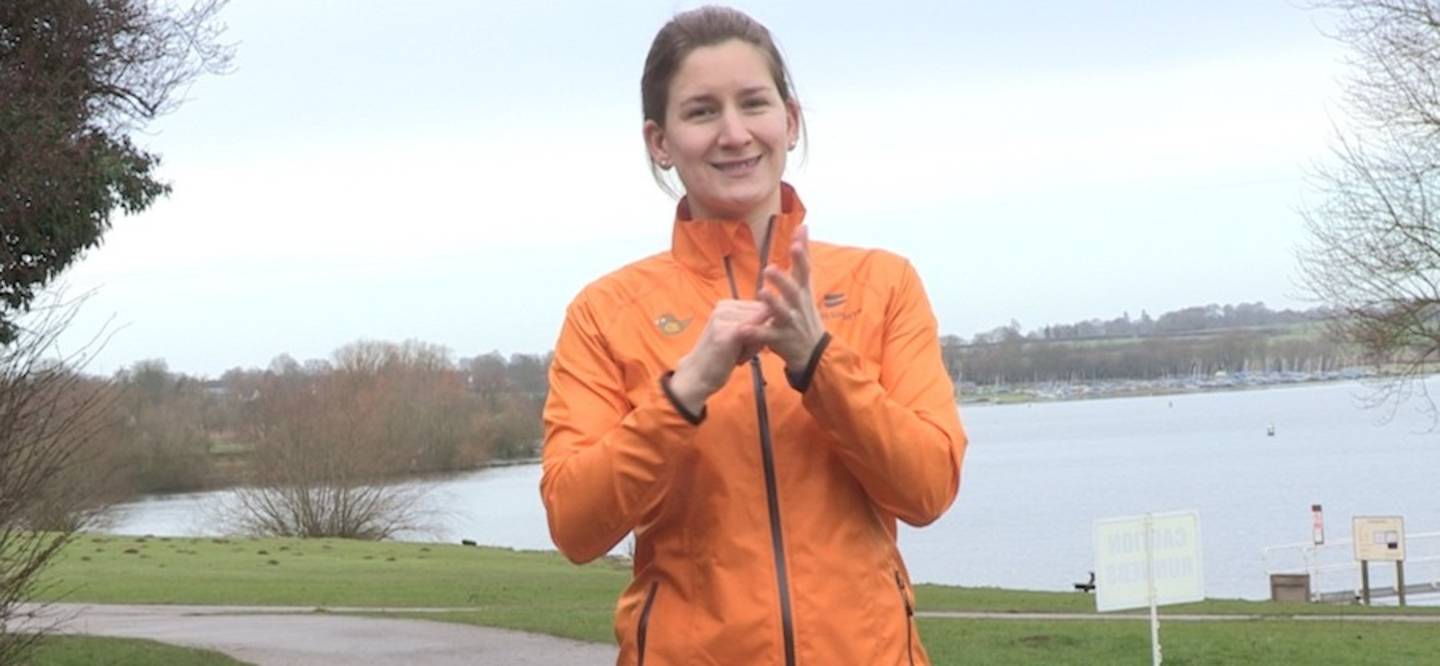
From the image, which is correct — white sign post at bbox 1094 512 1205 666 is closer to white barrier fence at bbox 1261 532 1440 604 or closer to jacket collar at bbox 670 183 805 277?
jacket collar at bbox 670 183 805 277

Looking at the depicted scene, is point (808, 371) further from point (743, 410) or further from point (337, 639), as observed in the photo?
point (337, 639)

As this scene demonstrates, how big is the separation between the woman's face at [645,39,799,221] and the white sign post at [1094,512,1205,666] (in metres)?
9.71

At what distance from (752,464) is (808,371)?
0.18 m

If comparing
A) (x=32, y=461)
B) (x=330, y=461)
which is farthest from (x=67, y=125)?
(x=330, y=461)

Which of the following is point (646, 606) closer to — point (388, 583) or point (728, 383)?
point (728, 383)

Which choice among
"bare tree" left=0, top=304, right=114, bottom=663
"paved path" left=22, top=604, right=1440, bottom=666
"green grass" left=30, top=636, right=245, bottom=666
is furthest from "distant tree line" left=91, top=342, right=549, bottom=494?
"bare tree" left=0, top=304, right=114, bottom=663

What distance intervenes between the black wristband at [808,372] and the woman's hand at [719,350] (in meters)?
0.05

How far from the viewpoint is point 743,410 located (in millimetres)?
2432

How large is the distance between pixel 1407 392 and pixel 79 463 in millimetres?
27655

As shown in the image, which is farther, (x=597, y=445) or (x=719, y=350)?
(x=597, y=445)

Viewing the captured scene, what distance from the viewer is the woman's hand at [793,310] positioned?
2275 mm

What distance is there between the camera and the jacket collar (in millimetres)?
2541

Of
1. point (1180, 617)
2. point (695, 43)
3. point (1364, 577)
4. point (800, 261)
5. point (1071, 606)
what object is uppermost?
point (695, 43)

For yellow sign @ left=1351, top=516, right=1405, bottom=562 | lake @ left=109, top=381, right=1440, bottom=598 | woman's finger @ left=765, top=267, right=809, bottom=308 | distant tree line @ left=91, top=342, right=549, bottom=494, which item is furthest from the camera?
distant tree line @ left=91, top=342, right=549, bottom=494
